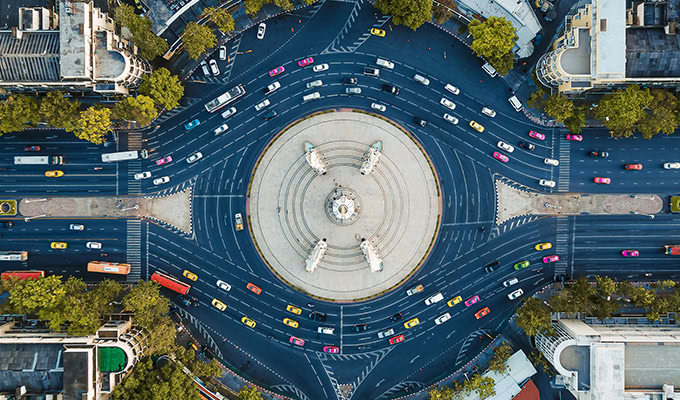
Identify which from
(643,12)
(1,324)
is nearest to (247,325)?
(1,324)

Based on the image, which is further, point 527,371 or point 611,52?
point 527,371

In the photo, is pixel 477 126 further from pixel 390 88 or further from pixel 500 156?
pixel 390 88

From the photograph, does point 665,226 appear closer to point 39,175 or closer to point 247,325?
point 247,325

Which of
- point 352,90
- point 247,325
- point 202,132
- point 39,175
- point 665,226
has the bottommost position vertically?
point 247,325

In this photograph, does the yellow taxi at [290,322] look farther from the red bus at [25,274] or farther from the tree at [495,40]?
the tree at [495,40]

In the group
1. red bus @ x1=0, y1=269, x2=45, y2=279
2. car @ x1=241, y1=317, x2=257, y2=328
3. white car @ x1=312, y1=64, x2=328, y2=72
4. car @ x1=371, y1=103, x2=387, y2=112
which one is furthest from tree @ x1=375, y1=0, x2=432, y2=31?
red bus @ x1=0, y1=269, x2=45, y2=279

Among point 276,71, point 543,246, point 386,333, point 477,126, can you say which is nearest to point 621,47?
point 477,126

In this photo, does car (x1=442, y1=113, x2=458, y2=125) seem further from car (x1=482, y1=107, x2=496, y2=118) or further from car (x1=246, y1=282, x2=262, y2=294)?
car (x1=246, y1=282, x2=262, y2=294)
